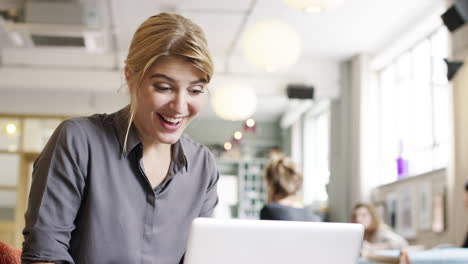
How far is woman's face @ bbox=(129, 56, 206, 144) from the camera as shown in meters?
1.44

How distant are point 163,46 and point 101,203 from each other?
33 cm

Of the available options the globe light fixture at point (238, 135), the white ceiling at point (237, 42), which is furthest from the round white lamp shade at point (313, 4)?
the globe light fixture at point (238, 135)

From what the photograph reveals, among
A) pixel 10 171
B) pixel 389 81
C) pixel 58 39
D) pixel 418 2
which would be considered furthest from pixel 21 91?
pixel 418 2

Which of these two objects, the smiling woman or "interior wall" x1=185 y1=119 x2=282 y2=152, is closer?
the smiling woman

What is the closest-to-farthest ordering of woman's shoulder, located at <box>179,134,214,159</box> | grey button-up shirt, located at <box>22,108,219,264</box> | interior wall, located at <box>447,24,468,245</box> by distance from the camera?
grey button-up shirt, located at <box>22,108,219,264</box> < woman's shoulder, located at <box>179,134,214,159</box> < interior wall, located at <box>447,24,468,245</box>

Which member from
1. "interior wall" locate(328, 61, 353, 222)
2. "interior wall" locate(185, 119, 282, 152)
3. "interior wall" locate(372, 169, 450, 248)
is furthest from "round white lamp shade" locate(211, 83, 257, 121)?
"interior wall" locate(185, 119, 282, 152)

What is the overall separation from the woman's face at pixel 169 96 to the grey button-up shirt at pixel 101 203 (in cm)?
6

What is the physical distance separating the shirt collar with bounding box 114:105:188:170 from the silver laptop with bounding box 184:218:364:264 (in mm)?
316

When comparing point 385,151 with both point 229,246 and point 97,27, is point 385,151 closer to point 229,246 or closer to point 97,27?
point 97,27

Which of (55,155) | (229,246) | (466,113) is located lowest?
(229,246)

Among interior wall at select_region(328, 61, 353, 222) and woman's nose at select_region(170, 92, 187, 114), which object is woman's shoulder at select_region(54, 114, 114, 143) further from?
interior wall at select_region(328, 61, 353, 222)

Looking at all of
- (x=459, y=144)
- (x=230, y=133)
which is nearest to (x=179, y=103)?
(x=459, y=144)

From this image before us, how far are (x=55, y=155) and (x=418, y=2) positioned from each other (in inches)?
245

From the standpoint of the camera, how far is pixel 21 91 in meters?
11.0
